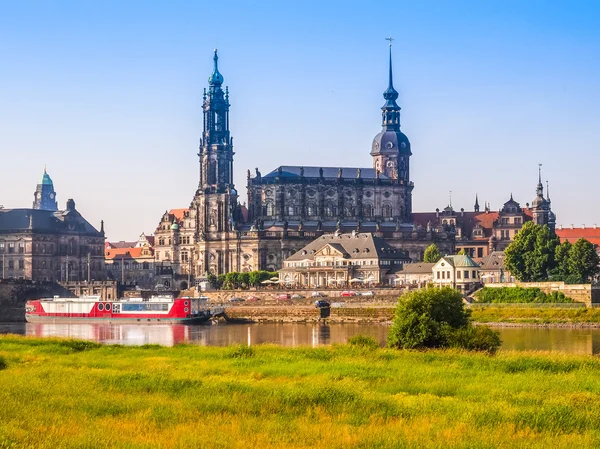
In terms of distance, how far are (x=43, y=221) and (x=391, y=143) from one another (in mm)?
49833

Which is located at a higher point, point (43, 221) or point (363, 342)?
point (43, 221)

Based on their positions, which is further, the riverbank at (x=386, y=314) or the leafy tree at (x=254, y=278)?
the leafy tree at (x=254, y=278)

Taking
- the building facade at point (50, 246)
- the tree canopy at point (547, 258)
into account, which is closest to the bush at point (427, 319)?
the tree canopy at point (547, 258)

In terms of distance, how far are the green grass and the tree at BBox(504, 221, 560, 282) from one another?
18.7m

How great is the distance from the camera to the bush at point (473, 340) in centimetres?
4481

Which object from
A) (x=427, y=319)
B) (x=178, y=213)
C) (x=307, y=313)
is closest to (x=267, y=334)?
(x=307, y=313)

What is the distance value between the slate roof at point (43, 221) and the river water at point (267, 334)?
5266cm

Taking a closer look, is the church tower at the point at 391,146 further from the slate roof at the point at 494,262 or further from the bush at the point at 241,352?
the bush at the point at 241,352

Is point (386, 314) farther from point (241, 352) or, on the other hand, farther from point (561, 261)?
point (241, 352)

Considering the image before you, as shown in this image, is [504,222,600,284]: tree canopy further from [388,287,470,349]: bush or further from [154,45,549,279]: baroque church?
[388,287,470,349]: bush

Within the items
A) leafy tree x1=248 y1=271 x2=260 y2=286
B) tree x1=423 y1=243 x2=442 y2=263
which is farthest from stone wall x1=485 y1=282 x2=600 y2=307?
leafy tree x1=248 y1=271 x2=260 y2=286

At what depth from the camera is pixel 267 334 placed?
274 ft

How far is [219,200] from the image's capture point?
15488cm

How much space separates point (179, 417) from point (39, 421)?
3.07 metres
